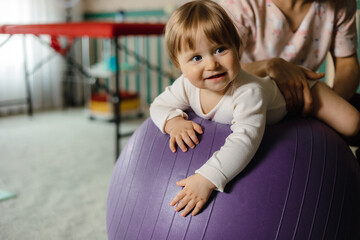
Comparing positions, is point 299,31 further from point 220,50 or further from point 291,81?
point 220,50

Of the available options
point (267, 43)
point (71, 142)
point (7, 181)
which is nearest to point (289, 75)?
point (267, 43)

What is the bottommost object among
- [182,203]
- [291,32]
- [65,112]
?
[65,112]

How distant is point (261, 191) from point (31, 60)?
3.23 metres

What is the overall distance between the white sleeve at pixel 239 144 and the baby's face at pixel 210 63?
0.20ft

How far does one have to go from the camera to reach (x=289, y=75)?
98cm

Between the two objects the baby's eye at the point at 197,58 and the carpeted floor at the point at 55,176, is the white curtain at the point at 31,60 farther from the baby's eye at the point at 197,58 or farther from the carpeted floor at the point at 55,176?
the baby's eye at the point at 197,58

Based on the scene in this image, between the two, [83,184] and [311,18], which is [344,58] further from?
[83,184]

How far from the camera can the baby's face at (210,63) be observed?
0.79 metres

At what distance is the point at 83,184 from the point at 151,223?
1078 mm

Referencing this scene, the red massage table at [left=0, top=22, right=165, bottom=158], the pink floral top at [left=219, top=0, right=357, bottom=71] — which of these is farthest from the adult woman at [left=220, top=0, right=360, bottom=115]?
the red massage table at [left=0, top=22, right=165, bottom=158]

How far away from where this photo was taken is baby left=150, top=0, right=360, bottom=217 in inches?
29.6

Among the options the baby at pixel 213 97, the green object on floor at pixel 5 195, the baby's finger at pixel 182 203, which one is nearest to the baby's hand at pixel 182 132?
the baby at pixel 213 97

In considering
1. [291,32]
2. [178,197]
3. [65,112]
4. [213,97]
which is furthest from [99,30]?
[65,112]

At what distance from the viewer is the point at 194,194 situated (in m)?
0.75
